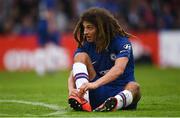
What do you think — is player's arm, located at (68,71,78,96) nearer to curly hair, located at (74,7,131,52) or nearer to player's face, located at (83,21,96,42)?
Answer: curly hair, located at (74,7,131,52)

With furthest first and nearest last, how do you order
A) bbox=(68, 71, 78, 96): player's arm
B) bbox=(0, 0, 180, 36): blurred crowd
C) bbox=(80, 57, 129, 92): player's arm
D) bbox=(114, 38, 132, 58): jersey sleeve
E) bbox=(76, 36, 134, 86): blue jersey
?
bbox=(0, 0, 180, 36): blurred crowd, bbox=(76, 36, 134, 86): blue jersey, bbox=(114, 38, 132, 58): jersey sleeve, bbox=(68, 71, 78, 96): player's arm, bbox=(80, 57, 129, 92): player's arm

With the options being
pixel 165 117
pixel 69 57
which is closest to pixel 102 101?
pixel 165 117

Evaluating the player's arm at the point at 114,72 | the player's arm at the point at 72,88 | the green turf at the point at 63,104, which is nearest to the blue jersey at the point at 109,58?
the player's arm at the point at 114,72

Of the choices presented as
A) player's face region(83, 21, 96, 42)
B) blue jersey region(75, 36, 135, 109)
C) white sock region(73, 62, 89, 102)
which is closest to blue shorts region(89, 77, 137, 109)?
blue jersey region(75, 36, 135, 109)

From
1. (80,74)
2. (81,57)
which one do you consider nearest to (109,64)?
(81,57)

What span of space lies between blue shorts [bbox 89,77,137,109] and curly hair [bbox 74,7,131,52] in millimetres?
563

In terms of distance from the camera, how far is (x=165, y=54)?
86.2 ft

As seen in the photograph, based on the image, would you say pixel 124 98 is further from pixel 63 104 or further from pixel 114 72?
pixel 63 104

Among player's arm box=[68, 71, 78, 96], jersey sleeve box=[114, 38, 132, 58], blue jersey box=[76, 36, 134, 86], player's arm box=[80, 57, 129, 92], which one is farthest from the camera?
blue jersey box=[76, 36, 134, 86]

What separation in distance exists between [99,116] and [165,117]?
847 mm

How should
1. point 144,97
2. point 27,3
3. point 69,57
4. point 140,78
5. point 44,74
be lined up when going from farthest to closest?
point 27,3 → point 69,57 → point 44,74 → point 140,78 → point 144,97

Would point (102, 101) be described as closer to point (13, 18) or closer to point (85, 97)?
point (85, 97)

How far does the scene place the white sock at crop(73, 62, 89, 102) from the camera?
32.5 ft

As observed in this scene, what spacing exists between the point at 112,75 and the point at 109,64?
40 centimetres
